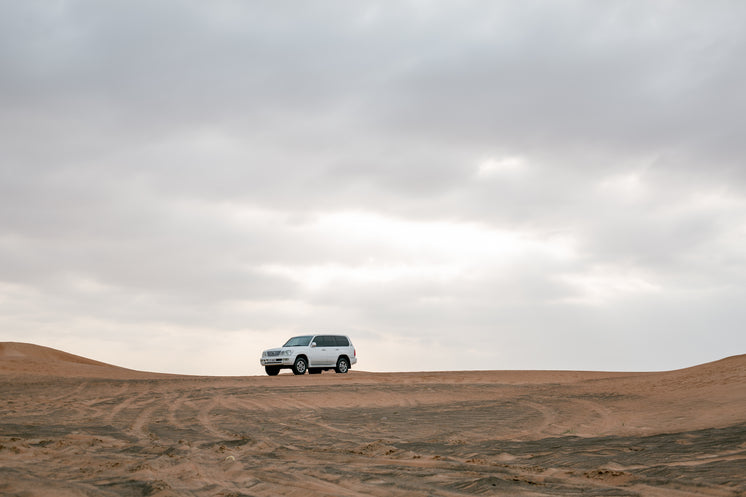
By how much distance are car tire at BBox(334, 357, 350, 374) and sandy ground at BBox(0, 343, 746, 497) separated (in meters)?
5.87

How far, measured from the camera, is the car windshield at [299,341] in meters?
31.3

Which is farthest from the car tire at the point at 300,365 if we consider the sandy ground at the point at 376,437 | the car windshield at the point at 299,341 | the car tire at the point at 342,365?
the sandy ground at the point at 376,437

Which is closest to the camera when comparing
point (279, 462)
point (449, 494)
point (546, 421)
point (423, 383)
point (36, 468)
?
point (449, 494)

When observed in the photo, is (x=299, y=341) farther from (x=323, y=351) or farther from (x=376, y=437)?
(x=376, y=437)

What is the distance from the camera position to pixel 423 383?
27.2m

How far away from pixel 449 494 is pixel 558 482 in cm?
156

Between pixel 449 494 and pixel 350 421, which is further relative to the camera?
pixel 350 421

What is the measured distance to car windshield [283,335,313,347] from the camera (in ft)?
A: 103

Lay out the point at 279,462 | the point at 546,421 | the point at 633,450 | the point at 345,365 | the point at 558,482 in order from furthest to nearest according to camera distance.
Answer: the point at 345,365 < the point at 546,421 < the point at 633,450 < the point at 279,462 < the point at 558,482

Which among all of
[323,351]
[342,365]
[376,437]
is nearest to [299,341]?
[323,351]

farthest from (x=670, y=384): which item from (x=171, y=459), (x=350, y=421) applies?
(x=171, y=459)

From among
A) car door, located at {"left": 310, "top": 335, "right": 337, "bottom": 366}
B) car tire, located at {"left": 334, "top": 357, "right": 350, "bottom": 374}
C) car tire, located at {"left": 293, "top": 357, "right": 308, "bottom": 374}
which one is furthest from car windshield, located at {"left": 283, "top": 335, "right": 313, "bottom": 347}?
car tire, located at {"left": 334, "top": 357, "right": 350, "bottom": 374}

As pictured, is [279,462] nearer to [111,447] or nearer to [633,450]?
[111,447]

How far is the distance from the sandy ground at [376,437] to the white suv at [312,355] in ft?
14.2
